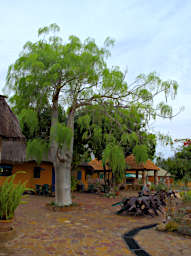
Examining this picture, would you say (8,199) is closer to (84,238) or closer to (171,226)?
(84,238)

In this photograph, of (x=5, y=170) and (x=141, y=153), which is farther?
(x=5, y=170)

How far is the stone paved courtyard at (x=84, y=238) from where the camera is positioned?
5086 millimetres

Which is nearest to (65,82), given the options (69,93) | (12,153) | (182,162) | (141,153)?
(69,93)

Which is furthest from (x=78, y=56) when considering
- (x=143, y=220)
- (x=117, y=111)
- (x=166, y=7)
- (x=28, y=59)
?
(x=143, y=220)

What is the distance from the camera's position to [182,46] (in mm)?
8641

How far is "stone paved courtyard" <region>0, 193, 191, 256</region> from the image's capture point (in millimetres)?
5086

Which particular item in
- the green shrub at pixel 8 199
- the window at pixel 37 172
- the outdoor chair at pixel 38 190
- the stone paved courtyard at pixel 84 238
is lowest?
the outdoor chair at pixel 38 190

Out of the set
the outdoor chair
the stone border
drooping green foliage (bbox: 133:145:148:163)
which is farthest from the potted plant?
the outdoor chair

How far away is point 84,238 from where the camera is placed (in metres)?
6.13

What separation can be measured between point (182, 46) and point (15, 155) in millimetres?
13388

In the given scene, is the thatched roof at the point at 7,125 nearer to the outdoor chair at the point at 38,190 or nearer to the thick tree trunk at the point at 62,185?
the thick tree trunk at the point at 62,185

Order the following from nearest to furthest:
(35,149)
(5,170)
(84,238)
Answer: (84,238) → (35,149) → (5,170)

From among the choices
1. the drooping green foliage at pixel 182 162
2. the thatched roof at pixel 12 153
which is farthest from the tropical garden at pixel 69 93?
the drooping green foliage at pixel 182 162

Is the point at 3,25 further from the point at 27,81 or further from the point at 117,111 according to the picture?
the point at 117,111
